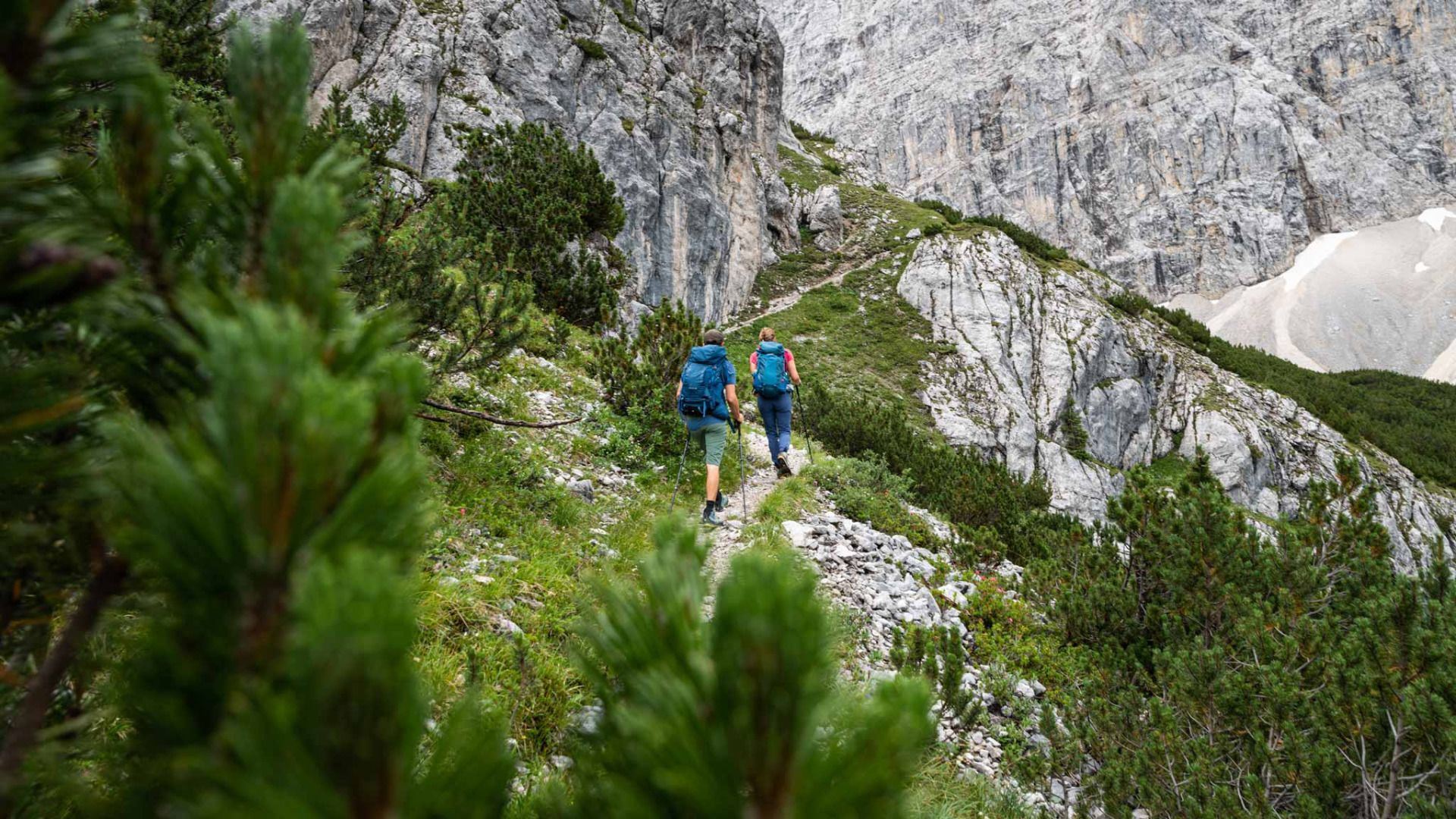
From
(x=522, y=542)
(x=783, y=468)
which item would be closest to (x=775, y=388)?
(x=783, y=468)

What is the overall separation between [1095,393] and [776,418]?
2786cm

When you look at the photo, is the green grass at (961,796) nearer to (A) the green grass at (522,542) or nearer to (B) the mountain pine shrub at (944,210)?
(A) the green grass at (522,542)

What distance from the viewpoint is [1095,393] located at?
30.2 meters

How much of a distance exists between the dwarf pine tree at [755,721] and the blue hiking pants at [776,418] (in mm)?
7871

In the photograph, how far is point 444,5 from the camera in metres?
24.7

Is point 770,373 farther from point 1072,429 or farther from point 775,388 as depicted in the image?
point 1072,429

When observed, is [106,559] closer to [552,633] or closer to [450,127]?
[552,633]

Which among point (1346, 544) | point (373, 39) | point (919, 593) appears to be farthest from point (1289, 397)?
point (373, 39)

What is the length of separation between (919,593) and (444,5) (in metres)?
29.6

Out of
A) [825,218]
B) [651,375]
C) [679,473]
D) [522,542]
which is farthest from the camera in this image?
[825,218]

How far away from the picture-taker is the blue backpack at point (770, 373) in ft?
27.2

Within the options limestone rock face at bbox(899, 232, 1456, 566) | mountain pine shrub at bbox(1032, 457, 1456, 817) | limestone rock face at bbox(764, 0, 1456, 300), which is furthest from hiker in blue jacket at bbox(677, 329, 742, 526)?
limestone rock face at bbox(764, 0, 1456, 300)

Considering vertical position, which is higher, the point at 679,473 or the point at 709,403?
the point at 709,403

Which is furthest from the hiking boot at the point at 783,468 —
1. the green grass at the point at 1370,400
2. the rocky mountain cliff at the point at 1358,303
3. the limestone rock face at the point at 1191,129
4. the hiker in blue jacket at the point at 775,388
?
the rocky mountain cliff at the point at 1358,303
